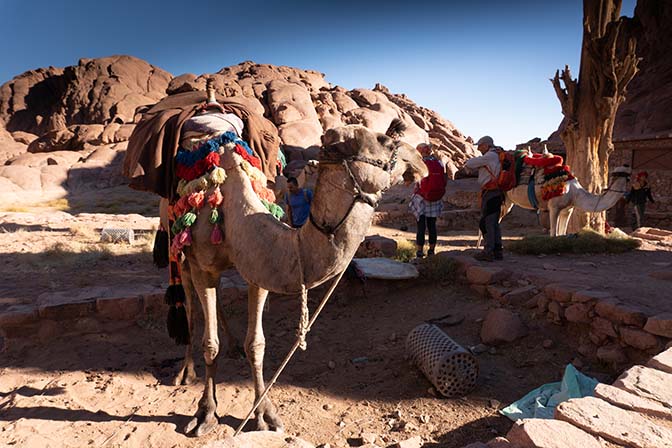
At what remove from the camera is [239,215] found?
8.48 feet

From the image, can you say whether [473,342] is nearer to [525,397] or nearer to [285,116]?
[525,397]

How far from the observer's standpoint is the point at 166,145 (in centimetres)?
330

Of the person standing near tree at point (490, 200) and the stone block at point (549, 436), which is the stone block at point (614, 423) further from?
the person standing near tree at point (490, 200)

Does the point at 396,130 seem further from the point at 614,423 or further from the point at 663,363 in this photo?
the point at 663,363

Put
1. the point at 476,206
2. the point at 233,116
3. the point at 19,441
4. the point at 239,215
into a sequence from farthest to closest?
the point at 476,206
the point at 233,116
the point at 19,441
the point at 239,215

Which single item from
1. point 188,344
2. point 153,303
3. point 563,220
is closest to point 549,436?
point 188,344

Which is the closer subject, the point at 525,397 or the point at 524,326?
the point at 525,397

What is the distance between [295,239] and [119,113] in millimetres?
33759

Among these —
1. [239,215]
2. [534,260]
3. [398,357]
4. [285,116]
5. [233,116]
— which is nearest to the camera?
[239,215]

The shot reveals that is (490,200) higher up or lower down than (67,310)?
higher up

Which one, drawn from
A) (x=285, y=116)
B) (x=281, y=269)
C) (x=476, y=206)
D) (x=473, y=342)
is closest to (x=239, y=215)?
(x=281, y=269)

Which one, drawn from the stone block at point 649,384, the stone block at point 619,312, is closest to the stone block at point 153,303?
the stone block at point 649,384

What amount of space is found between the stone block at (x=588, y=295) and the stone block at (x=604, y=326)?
22 cm

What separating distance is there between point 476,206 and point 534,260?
1072cm
